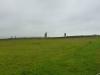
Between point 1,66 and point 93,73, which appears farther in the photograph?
point 1,66

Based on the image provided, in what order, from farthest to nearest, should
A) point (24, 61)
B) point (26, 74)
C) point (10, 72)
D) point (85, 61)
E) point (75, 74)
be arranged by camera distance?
point (24, 61), point (85, 61), point (10, 72), point (75, 74), point (26, 74)

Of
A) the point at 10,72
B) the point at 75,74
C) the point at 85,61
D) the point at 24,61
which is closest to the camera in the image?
the point at 75,74

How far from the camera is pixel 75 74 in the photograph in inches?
780

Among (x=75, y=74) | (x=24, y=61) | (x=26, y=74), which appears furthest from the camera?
(x=24, y=61)

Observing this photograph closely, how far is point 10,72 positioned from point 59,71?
339 cm

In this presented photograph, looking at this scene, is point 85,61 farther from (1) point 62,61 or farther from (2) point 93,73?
(2) point 93,73

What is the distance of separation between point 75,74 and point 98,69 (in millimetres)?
1919

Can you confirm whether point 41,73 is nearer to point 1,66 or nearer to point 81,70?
→ point 81,70

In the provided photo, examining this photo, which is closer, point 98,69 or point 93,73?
point 93,73

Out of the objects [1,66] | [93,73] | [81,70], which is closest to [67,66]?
[81,70]

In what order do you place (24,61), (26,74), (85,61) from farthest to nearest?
(24,61), (85,61), (26,74)

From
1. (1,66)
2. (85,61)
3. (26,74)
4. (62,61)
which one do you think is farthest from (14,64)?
(26,74)

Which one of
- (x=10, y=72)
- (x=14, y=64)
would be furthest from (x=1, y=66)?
(x=10, y=72)

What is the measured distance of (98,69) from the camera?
2094 cm
